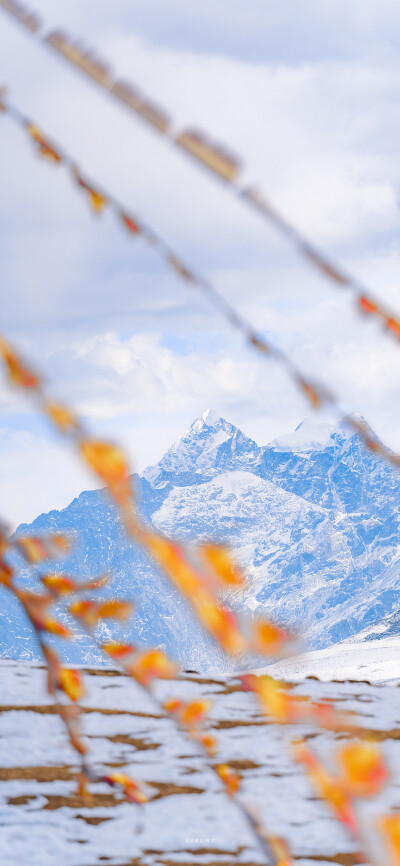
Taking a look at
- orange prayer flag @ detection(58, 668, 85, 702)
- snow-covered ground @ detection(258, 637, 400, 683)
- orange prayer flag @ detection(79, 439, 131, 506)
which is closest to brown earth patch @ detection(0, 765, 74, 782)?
orange prayer flag @ detection(58, 668, 85, 702)

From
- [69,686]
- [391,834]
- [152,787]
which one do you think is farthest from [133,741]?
[391,834]

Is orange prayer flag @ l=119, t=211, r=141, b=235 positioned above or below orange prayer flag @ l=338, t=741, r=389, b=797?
above

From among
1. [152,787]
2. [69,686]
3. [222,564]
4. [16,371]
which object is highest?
[16,371]

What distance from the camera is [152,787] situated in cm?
559

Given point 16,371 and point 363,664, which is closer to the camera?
point 16,371

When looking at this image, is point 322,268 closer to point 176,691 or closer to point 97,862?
point 97,862

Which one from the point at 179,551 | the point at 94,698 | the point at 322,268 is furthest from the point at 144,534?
the point at 94,698

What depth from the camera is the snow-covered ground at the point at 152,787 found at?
4.95 meters

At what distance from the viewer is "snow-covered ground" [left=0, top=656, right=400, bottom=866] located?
495 cm

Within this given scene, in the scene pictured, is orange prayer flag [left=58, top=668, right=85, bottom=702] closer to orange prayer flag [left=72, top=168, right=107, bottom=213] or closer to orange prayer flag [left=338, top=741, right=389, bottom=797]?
orange prayer flag [left=338, top=741, right=389, bottom=797]

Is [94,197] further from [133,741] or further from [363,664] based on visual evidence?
[363,664]

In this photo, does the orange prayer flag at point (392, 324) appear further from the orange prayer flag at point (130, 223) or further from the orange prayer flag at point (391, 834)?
the orange prayer flag at point (391, 834)

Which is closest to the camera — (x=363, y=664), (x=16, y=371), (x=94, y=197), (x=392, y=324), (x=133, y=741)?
(x=16, y=371)

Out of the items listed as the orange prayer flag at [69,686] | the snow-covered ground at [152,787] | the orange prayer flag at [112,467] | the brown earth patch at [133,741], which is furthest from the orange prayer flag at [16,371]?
the brown earth patch at [133,741]
